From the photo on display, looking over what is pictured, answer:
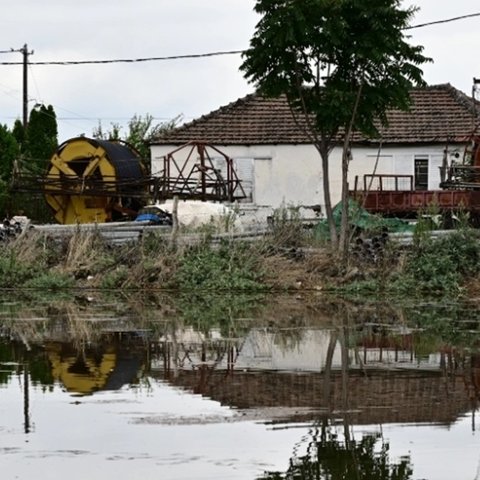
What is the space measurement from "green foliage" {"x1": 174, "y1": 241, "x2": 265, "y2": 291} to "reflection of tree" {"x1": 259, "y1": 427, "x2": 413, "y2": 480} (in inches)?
649

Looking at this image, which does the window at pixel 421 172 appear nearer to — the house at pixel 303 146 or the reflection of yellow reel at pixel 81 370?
the house at pixel 303 146

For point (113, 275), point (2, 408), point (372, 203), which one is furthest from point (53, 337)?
point (372, 203)

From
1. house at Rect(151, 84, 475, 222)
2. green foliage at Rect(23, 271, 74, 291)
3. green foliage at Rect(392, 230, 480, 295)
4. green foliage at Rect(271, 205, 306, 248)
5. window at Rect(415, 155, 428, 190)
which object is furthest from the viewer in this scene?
window at Rect(415, 155, 428, 190)

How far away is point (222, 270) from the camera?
28953 millimetres

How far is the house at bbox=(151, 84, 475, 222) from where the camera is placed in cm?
4497

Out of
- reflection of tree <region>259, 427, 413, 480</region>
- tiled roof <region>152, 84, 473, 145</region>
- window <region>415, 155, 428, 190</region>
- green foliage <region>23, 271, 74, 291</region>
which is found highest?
tiled roof <region>152, 84, 473, 145</region>

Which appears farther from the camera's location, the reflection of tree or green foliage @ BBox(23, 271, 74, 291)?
green foliage @ BBox(23, 271, 74, 291)

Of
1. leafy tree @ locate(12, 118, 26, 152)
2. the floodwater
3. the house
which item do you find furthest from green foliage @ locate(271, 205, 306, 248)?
leafy tree @ locate(12, 118, 26, 152)

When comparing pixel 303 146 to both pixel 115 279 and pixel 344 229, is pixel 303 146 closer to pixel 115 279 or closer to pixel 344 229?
pixel 344 229

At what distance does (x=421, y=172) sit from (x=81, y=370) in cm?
2958

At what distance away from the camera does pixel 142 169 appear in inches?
1705

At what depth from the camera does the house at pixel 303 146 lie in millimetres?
44969

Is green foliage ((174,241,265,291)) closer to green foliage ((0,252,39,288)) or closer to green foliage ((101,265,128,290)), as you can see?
green foliage ((101,265,128,290))

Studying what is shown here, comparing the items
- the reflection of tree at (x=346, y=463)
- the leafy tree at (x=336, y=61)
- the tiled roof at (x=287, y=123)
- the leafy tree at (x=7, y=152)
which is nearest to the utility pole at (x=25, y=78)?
the leafy tree at (x=7, y=152)
